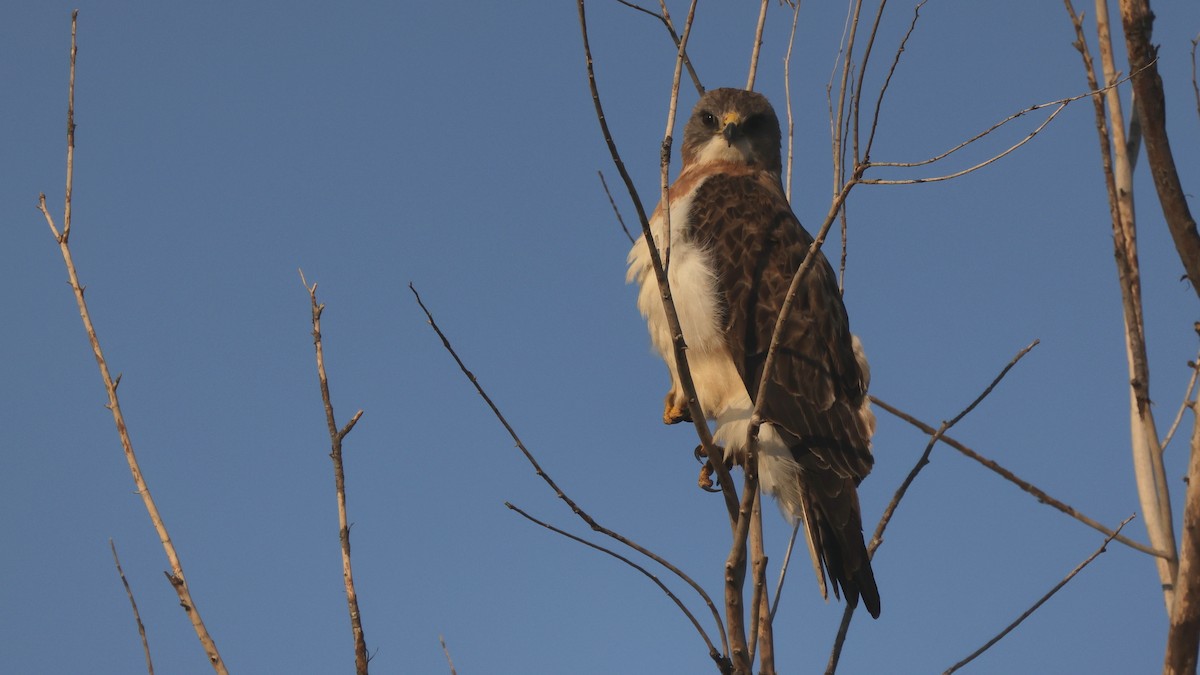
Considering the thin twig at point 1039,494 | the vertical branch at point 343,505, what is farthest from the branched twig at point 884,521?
the vertical branch at point 343,505

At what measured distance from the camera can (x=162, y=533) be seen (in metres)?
2.94

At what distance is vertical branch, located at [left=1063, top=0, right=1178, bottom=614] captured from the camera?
2781 millimetres

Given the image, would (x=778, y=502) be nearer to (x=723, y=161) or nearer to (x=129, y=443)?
(x=723, y=161)

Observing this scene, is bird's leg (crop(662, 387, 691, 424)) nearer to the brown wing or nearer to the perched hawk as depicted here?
the perched hawk

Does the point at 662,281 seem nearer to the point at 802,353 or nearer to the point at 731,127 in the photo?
the point at 802,353

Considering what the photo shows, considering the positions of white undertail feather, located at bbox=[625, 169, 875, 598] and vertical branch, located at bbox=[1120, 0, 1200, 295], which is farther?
white undertail feather, located at bbox=[625, 169, 875, 598]

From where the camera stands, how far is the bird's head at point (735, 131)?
18.3 feet

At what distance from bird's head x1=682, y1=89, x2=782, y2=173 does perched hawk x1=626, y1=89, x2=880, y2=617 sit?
2.10 feet

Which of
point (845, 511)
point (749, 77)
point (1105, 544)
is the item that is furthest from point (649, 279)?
point (1105, 544)

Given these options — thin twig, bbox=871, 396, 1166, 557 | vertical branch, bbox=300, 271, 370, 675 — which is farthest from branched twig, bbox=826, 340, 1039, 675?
vertical branch, bbox=300, 271, 370, 675

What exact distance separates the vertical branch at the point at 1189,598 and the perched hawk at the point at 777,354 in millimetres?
1732

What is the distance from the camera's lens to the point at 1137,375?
287cm

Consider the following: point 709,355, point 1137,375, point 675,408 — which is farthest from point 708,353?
point 1137,375

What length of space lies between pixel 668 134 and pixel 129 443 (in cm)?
179
